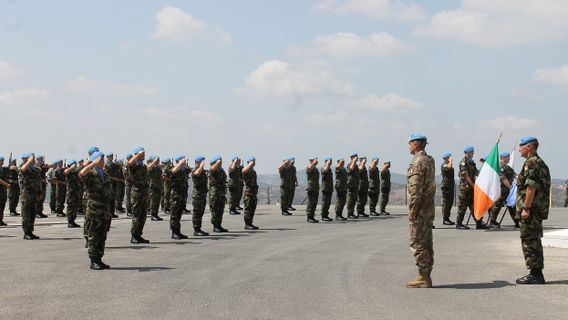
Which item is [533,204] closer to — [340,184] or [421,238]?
[421,238]

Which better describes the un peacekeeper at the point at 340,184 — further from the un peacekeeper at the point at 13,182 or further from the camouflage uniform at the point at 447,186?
the un peacekeeper at the point at 13,182

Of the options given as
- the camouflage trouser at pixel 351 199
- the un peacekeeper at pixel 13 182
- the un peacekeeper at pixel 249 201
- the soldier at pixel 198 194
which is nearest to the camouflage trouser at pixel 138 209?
the soldier at pixel 198 194

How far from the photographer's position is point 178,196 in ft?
50.3

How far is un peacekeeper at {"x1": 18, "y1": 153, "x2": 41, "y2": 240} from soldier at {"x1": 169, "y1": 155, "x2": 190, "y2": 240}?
3.32 m

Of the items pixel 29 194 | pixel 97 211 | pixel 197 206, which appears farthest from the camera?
pixel 197 206

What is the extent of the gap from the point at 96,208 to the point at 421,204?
5.50 metres

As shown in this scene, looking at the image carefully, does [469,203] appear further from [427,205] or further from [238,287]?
[238,287]

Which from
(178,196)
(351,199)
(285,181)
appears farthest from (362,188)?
(178,196)

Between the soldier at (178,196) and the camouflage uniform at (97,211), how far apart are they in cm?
405

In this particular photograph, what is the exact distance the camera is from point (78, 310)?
7.18m

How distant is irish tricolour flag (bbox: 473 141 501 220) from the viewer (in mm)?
15422

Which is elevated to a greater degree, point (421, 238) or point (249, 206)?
point (249, 206)

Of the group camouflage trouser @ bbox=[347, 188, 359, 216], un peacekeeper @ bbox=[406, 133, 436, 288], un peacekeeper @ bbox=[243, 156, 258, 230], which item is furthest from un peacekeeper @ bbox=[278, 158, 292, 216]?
un peacekeeper @ bbox=[406, 133, 436, 288]

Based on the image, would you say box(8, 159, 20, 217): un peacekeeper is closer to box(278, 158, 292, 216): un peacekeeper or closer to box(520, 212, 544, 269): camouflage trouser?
box(278, 158, 292, 216): un peacekeeper
